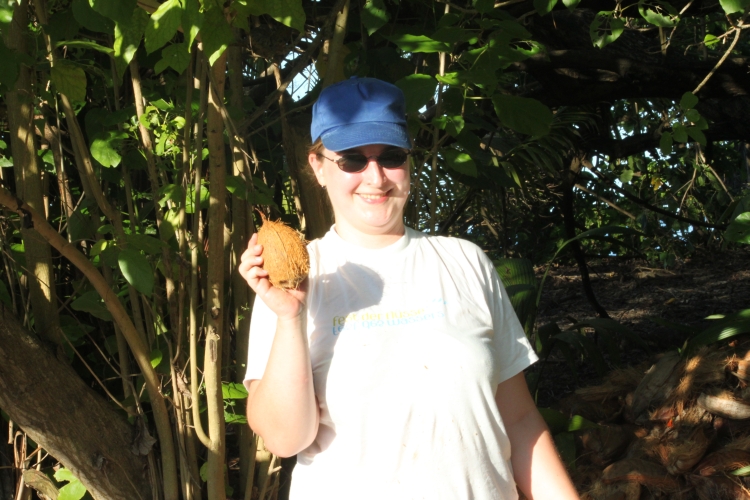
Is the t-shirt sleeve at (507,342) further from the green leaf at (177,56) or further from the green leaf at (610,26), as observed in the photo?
the green leaf at (610,26)

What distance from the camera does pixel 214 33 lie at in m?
1.57

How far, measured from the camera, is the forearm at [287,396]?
1.26 meters

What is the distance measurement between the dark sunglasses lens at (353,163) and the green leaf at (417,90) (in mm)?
575

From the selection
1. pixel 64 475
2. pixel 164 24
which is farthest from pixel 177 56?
pixel 64 475

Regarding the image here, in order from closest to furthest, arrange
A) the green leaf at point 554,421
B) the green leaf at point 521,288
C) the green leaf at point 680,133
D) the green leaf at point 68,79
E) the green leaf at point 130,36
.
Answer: the green leaf at point 130,36, the green leaf at point 68,79, the green leaf at point 680,133, the green leaf at point 554,421, the green leaf at point 521,288

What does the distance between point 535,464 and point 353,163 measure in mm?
708

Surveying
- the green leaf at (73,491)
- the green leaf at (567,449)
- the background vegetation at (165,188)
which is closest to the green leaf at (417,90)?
the background vegetation at (165,188)

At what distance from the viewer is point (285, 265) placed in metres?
1.24

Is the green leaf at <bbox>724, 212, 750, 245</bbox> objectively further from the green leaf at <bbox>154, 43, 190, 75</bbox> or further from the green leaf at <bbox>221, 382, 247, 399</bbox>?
the green leaf at <bbox>154, 43, 190, 75</bbox>

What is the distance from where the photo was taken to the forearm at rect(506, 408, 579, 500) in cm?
151

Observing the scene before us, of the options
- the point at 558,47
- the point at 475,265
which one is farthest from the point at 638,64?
the point at 475,265

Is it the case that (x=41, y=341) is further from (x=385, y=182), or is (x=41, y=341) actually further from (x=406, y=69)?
(x=406, y=69)

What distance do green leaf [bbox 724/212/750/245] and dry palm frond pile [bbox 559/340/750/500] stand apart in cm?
106

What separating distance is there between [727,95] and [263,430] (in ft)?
9.75
